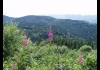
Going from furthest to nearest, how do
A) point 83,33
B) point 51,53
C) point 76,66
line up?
point 83,33 → point 51,53 → point 76,66

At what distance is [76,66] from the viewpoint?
2504mm

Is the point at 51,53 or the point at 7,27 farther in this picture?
the point at 7,27

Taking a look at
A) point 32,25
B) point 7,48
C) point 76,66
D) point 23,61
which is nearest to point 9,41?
point 7,48

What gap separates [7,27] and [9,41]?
0.49 metres

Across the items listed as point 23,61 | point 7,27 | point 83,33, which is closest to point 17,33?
point 7,27

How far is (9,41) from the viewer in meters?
3.95

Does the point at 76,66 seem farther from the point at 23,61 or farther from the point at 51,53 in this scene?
the point at 23,61

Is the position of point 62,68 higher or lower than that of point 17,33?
lower

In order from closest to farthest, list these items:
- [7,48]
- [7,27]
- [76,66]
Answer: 1. [76,66]
2. [7,48]
3. [7,27]

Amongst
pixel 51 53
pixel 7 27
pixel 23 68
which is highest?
pixel 7 27
